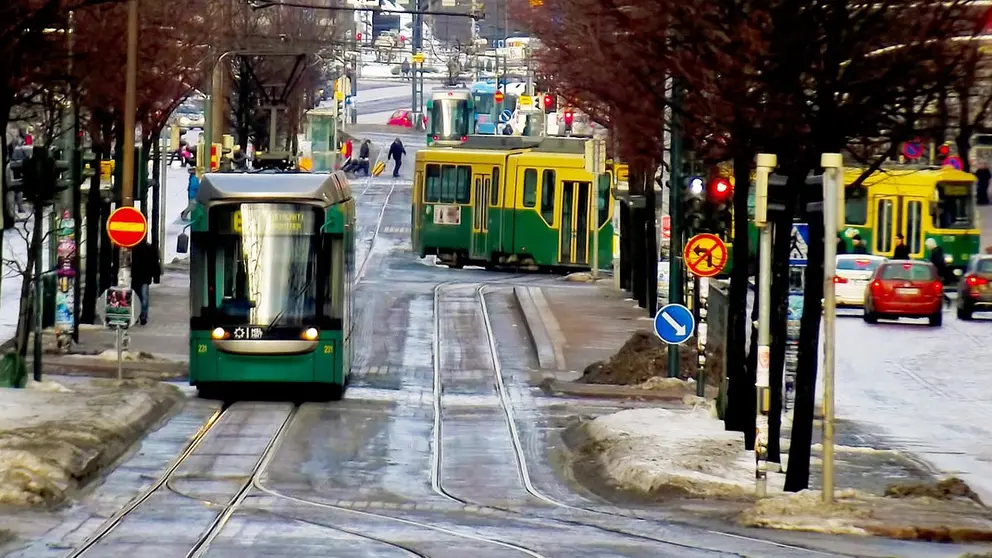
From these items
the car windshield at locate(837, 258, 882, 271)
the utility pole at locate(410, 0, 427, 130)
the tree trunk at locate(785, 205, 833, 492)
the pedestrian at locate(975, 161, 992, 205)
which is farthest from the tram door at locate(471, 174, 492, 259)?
the utility pole at locate(410, 0, 427, 130)

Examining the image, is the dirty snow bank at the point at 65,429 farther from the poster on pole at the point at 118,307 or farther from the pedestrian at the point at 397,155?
the pedestrian at the point at 397,155

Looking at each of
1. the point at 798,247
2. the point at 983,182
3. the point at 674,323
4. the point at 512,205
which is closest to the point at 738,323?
the point at 674,323

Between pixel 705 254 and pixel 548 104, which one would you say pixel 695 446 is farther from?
pixel 548 104

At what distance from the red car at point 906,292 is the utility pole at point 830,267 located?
88.8 ft

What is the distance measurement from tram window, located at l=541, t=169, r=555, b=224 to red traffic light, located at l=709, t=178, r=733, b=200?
2439 centimetres

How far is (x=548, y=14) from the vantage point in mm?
53719

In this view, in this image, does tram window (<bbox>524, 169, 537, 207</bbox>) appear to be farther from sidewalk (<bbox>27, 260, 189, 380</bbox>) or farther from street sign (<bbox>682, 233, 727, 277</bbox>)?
street sign (<bbox>682, 233, 727, 277</bbox>)

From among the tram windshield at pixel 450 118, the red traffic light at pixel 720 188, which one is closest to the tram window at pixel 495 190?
the red traffic light at pixel 720 188

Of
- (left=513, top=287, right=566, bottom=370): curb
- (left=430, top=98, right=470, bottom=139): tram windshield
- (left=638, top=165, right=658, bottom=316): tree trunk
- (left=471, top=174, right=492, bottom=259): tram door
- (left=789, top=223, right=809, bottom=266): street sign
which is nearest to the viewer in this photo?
(left=789, top=223, right=809, bottom=266): street sign

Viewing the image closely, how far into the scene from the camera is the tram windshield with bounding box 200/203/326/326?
23516mm

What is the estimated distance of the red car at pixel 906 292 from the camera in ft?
138

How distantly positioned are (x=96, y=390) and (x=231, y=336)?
5.83 feet

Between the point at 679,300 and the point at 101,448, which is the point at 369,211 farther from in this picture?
the point at 101,448

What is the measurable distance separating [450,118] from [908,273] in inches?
1469
